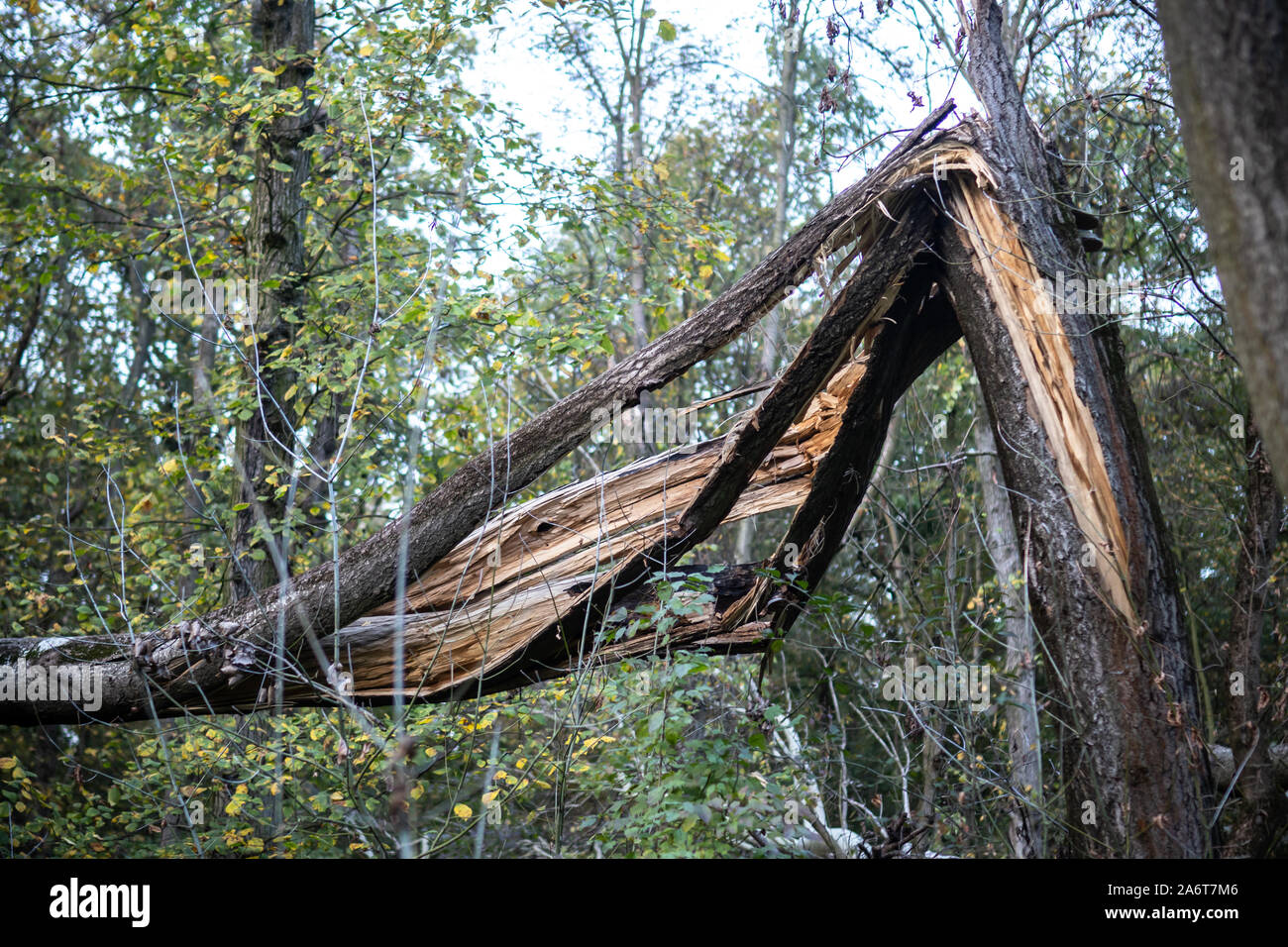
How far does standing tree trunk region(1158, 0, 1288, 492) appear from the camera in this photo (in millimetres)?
1603

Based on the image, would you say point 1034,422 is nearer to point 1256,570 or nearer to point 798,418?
point 798,418

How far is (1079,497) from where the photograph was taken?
3.31 metres

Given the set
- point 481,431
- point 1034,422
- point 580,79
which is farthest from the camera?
point 580,79

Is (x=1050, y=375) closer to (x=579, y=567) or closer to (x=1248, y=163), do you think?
(x=1248, y=163)

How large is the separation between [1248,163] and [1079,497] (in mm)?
1885

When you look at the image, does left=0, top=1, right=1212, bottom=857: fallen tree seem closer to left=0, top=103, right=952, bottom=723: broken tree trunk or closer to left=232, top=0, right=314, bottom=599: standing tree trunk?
left=0, top=103, right=952, bottom=723: broken tree trunk

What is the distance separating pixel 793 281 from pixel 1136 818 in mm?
2273

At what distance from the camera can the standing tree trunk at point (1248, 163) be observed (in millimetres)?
1603

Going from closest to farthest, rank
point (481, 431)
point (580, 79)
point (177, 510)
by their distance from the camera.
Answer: point (481, 431)
point (177, 510)
point (580, 79)

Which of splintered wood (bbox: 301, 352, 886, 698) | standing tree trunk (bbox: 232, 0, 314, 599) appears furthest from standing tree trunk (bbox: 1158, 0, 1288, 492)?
standing tree trunk (bbox: 232, 0, 314, 599)

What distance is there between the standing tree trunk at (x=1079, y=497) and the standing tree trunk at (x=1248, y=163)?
5.48ft
